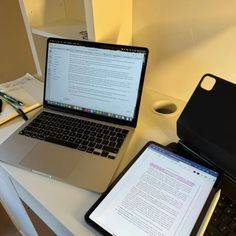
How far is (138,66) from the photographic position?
711 millimetres

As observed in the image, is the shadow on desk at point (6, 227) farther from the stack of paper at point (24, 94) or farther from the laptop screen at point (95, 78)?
the laptop screen at point (95, 78)

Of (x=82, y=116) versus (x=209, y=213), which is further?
(x=82, y=116)

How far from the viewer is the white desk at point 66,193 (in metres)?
0.54

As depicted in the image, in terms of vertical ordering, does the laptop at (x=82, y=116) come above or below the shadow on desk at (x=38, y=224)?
above

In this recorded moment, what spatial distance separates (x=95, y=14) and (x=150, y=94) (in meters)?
0.36

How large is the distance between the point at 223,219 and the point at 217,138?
0.56 feet

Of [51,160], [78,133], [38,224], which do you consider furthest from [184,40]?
→ [38,224]

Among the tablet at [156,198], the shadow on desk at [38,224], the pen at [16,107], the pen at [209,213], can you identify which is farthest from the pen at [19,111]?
the pen at [209,213]

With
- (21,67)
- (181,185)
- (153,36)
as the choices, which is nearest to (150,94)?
(153,36)

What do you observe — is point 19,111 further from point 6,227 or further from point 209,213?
point 6,227

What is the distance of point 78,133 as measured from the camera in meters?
0.74

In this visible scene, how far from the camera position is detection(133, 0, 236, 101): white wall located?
717 mm

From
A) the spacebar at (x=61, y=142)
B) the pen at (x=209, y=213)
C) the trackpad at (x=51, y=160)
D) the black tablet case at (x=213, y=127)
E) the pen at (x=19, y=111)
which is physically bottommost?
the pen at (x=19, y=111)

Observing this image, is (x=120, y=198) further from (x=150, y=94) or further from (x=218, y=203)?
(x=150, y=94)
